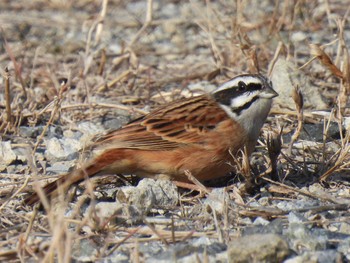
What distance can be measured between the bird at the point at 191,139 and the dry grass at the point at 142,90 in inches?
6.7

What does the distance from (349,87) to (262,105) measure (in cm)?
120

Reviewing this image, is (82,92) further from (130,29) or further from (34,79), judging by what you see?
(130,29)

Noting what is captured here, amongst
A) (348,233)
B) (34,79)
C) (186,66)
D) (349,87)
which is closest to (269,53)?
(186,66)

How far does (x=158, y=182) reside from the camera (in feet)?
16.1

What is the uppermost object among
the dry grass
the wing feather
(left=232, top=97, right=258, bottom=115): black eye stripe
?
(left=232, top=97, right=258, bottom=115): black eye stripe

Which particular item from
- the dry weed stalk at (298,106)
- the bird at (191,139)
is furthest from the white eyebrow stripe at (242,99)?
the dry weed stalk at (298,106)

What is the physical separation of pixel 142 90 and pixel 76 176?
2.44m

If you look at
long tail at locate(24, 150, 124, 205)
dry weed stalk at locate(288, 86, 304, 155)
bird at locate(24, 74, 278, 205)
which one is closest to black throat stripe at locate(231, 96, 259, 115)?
bird at locate(24, 74, 278, 205)

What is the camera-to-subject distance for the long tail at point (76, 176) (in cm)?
462

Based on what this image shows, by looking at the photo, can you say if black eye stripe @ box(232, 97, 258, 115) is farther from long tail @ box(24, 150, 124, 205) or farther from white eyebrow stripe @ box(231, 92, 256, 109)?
long tail @ box(24, 150, 124, 205)

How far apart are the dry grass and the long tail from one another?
0.08 m

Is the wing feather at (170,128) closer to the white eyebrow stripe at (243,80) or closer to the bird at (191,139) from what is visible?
the bird at (191,139)

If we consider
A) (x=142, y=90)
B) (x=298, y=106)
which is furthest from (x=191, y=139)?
(x=142, y=90)

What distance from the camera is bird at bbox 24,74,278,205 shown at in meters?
5.05
